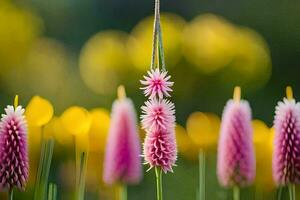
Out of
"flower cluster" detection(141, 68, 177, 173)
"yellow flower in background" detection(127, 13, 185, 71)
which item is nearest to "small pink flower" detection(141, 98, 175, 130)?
"flower cluster" detection(141, 68, 177, 173)

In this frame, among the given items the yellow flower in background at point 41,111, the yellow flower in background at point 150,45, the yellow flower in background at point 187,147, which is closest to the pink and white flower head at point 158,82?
the yellow flower in background at point 41,111

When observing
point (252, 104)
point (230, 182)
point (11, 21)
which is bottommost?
point (230, 182)

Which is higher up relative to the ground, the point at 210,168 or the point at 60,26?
the point at 60,26

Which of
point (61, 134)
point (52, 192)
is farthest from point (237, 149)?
point (61, 134)

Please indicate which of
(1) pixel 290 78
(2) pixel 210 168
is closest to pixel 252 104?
(1) pixel 290 78

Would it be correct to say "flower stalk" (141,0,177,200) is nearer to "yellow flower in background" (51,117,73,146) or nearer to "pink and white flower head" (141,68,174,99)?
"pink and white flower head" (141,68,174,99)

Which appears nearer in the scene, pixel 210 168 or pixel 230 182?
pixel 230 182

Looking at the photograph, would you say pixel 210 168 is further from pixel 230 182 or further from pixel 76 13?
pixel 76 13
